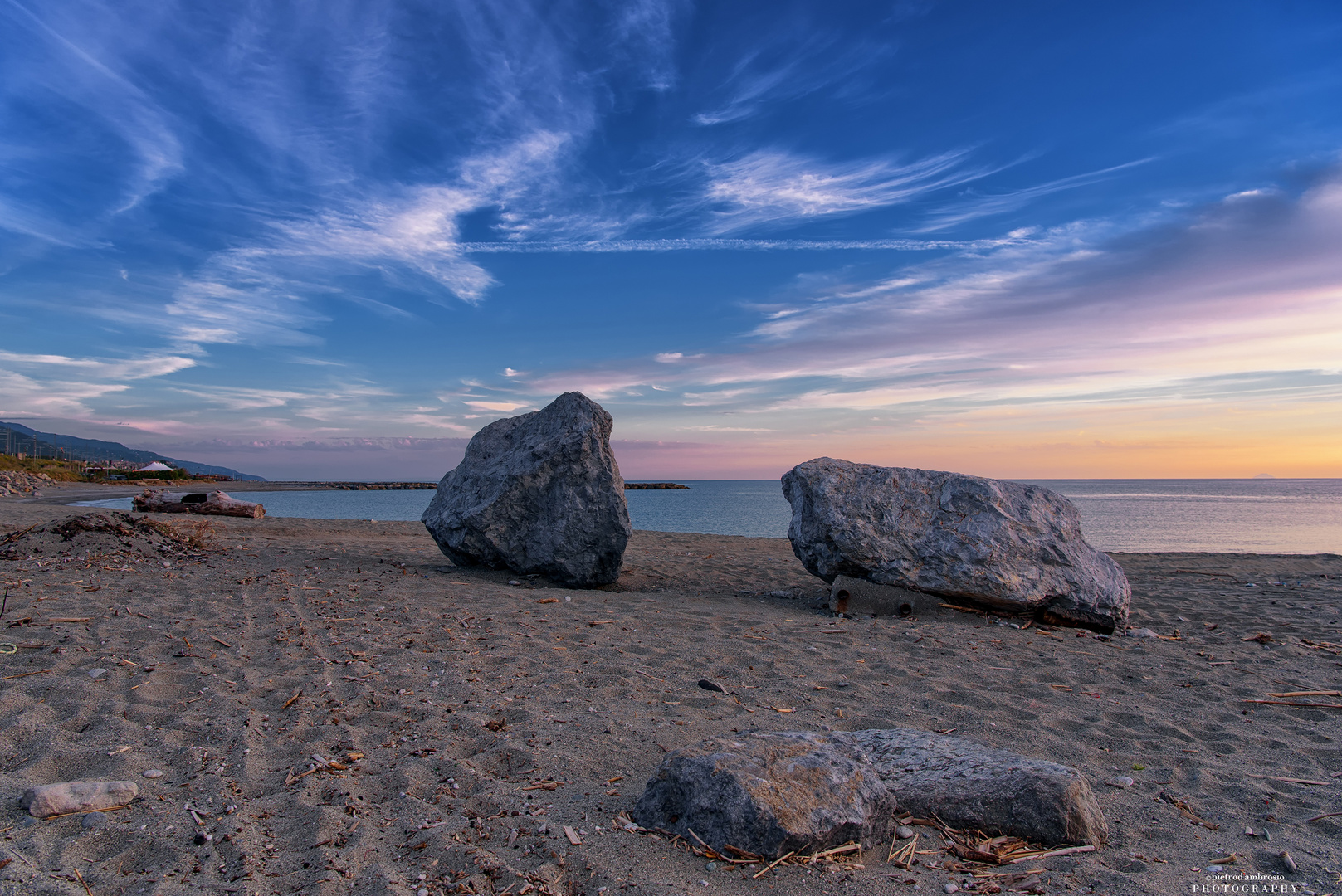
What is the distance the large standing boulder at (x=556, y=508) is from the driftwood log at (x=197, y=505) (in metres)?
12.7

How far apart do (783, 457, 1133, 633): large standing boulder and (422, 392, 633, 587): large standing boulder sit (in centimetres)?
264

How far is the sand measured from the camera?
269 centimetres

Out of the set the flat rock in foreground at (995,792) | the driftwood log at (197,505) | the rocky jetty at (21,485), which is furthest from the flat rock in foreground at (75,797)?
the rocky jetty at (21,485)

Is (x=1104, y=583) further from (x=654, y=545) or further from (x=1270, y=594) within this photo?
(x=654, y=545)

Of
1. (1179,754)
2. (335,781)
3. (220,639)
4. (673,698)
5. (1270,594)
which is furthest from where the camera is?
(1270,594)

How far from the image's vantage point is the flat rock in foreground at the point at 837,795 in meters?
2.73

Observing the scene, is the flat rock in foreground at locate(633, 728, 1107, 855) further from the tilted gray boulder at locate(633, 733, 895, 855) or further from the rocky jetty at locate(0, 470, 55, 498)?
the rocky jetty at locate(0, 470, 55, 498)

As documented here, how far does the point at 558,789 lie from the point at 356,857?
3.06ft

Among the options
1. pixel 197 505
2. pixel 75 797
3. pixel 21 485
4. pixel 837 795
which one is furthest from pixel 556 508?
pixel 21 485

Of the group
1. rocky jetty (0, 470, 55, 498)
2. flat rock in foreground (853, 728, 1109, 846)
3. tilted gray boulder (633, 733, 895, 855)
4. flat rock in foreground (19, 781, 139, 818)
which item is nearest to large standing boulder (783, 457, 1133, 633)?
flat rock in foreground (853, 728, 1109, 846)

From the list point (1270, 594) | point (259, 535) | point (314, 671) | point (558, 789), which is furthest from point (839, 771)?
point (259, 535)

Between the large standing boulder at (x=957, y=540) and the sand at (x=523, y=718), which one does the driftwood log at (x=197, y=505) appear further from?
the large standing boulder at (x=957, y=540)

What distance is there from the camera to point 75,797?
2.90 metres

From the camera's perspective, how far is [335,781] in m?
3.30
